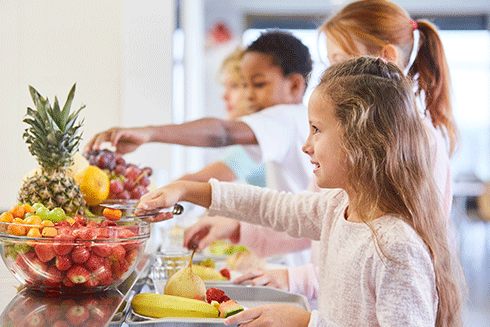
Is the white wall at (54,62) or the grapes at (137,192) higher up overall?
the white wall at (54,62)

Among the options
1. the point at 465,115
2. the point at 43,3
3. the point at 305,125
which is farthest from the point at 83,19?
the point at 465,115

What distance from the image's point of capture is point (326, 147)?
3.45ft

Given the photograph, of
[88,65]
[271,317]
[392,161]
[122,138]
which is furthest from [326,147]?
[88,65]

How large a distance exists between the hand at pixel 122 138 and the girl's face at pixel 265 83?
95cm

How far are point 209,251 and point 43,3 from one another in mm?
1538

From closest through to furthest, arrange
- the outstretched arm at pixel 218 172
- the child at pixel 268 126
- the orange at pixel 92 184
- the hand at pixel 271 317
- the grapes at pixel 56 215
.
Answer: the hand at pixel 271 317 < the grapes at pixel 56 215 < the orange at pixel 92 184 < the child at pixel 268 126 < the outstretched arm at pixel 218 172

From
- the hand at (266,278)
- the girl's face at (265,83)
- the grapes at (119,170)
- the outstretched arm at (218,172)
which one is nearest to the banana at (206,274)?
the hand at (266,278)

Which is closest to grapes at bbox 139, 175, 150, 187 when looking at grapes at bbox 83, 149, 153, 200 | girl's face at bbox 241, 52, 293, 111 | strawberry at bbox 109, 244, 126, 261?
grapes at bbox 83, 149, 153, 200

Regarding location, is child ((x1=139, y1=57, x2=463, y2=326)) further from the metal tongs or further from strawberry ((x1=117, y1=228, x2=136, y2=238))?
strawberry ((x1=117, y1=228, x2=136, y2=238))

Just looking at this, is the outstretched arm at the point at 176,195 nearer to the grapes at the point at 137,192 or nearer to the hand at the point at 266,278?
the grapes at the point at 137,192

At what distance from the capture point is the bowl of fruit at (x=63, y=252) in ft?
2.94

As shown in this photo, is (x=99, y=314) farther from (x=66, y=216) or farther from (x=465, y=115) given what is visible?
(x=465, y=115)

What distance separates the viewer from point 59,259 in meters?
0.90

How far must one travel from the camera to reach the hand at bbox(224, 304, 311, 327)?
2.91 ft
